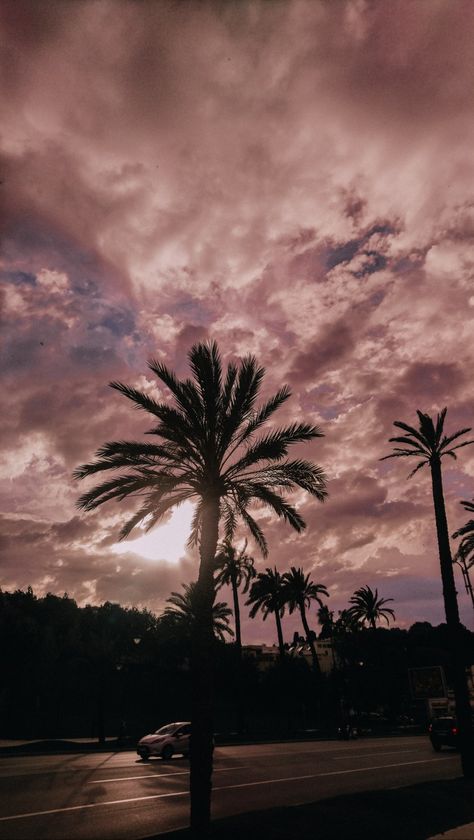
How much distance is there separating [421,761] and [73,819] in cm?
1651

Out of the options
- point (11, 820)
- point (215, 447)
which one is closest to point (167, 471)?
point (215, 447)

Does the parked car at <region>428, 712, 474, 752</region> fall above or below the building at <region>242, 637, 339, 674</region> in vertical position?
below

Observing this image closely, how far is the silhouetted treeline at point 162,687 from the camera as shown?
4878 cm

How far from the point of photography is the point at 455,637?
1873 centimetres

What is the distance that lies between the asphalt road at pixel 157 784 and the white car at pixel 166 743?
52 centimetres

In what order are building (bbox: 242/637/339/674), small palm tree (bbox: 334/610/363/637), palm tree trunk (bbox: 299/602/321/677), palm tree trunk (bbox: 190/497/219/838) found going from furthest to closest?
1. building (bbox: 242/637/339/674)
2. small palm tree (bbox: 334/610/363/637)
3. palm tree trunk (bbox: 299/602/321/677)
4. palm tree trunk (bbox: 190/497/219/838)

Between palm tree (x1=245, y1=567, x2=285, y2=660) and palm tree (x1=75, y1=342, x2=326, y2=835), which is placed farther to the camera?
palm tree (x1=245, y1=567, x2=285, y2=660)

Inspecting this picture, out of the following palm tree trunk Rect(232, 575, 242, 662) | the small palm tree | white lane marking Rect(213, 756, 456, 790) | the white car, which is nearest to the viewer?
white lane marking Rect(213, 756, 456, 790)

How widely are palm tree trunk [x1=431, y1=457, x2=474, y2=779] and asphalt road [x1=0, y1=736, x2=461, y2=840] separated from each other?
1.40m

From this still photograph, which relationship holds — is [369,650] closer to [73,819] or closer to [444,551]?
[444,551]

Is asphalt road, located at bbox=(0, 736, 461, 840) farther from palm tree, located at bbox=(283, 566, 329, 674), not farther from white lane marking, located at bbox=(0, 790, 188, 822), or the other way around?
palm tree, located at bbox=(283, 566, 329, 674)

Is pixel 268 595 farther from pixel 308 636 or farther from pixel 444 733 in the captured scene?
pixel 444 733

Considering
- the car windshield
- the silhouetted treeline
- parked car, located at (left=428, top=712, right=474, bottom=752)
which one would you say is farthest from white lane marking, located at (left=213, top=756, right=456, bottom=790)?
the silhouetted treeline

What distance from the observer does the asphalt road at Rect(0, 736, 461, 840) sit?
1182 centimetres
